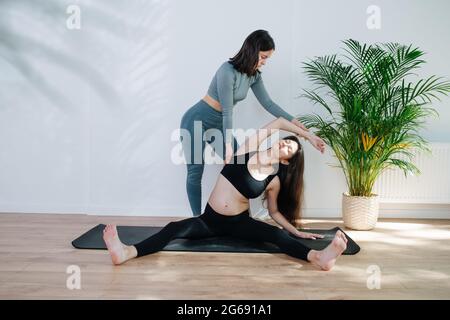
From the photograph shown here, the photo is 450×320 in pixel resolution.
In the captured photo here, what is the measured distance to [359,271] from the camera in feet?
8.54

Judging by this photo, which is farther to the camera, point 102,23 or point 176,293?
point 102,23

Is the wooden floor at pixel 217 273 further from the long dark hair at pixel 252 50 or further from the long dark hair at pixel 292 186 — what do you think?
the long dark hair at pixel 252 50

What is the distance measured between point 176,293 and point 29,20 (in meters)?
3.01

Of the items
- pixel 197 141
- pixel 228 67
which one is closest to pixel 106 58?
pixel 197 141

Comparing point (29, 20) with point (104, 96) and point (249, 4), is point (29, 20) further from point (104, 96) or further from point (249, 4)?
point (249, 4)

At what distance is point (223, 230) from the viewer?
301 cm

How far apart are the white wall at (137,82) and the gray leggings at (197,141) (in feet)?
1.53

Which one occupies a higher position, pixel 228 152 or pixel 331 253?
pixel 228 152

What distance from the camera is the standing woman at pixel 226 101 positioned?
3.26m

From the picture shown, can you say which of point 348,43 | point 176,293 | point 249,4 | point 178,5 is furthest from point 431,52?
point 176,293

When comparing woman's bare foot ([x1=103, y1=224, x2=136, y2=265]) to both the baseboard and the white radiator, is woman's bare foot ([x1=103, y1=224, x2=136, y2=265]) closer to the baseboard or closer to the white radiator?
the baseboard

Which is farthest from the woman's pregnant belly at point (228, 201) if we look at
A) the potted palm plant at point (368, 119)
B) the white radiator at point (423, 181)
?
the white radiator at point (423, 181)

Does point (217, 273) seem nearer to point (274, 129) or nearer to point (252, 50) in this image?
point (274, 129)

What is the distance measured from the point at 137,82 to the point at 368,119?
199cm
